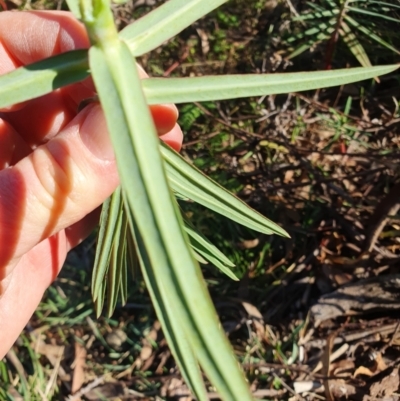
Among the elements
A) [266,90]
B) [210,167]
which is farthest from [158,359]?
[266,90]

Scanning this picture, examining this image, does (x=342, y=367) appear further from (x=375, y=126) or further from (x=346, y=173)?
(x=375, y=126)

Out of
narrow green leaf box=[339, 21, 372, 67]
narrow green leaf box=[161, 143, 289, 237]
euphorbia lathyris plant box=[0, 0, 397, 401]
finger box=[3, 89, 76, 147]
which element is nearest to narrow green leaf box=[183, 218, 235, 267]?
narrow green leaf box=[161, 143, 289, 237]

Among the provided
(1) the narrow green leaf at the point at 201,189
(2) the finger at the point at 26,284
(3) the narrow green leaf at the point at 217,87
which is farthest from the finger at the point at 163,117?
(2) the finger at the point at 26,284

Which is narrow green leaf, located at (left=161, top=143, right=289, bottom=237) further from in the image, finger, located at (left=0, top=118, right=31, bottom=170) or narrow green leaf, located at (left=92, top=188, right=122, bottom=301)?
finger, located at (left=0, top=118, right=31, bottom=170)

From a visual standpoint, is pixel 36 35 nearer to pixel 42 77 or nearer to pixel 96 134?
pixel 96 134

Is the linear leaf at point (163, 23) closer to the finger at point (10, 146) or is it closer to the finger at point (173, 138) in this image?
the finger at point (173, 138)

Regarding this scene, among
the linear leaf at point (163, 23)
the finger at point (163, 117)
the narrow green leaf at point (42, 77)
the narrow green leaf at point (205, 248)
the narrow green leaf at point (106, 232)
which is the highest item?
the linear leaf at point (163, 23)
